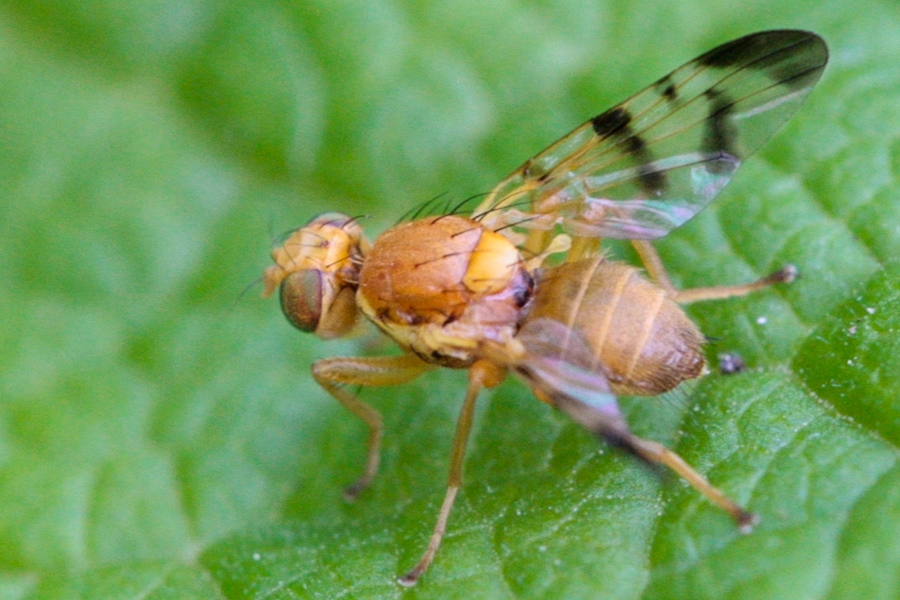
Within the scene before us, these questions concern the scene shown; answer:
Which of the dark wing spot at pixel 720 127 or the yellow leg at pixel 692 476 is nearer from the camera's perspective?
the yellow leg at pixel 692 476

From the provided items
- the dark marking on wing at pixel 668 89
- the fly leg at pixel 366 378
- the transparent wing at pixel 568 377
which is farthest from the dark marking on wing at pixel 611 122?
the fly leg at pixel 366 378

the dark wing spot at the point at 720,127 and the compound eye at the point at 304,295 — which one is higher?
the compound eye at the point at 304,295

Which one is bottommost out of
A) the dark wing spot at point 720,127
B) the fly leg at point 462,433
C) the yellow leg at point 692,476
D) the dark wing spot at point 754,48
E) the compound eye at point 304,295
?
the yellow leg at point 692,476

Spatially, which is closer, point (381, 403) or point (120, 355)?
point (381, 403)

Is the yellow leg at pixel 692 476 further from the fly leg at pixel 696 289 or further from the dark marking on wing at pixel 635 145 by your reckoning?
the dark marking on wing at pixel 635 145

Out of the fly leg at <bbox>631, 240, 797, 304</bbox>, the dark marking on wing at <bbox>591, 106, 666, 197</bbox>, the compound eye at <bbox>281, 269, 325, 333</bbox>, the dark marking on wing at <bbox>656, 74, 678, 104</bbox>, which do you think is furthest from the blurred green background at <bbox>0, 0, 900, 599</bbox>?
the compound eye at <bbox>281, 269, 325, 333</bbox>

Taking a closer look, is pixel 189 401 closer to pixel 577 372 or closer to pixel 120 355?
pixel 120 355

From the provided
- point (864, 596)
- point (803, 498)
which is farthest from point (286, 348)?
point (864, 596)
